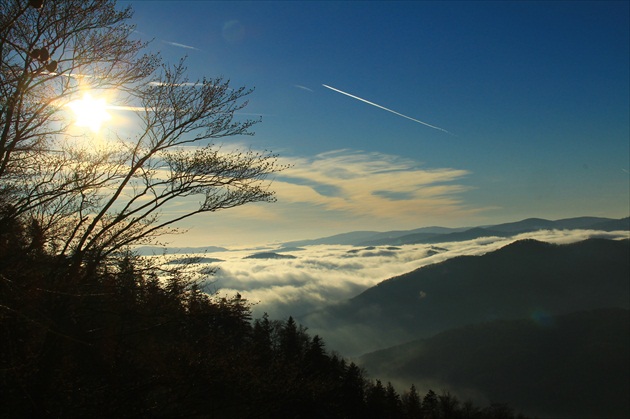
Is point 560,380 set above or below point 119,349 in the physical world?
below

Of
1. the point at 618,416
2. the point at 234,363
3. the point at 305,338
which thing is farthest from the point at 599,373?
the point at 234,363

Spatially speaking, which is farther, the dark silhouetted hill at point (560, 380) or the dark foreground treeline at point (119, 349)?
the dark silhouetted hill at point (560, 380)

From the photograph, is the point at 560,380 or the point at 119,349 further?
the point at 560,380

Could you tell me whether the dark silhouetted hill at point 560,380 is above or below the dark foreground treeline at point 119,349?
below

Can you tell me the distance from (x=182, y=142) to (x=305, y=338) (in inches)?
1745

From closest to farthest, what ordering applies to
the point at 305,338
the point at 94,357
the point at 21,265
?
1. the point at 21,265
2. the point at 94,357
3. the point at 305,338

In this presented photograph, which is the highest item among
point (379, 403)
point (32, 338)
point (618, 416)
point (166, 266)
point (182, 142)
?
point (182, 142)

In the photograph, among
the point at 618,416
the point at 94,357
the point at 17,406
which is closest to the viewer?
the point at 17,406

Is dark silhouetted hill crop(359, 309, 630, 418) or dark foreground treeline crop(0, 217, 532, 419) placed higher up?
dark foreground treeline crop(0, 217, 532, 419)

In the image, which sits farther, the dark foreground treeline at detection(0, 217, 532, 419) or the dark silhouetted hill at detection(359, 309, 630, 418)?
the dark silhouetted hill at detection(359, 309, 630, 418)

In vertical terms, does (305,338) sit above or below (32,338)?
below

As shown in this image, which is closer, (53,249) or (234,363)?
(234,363)

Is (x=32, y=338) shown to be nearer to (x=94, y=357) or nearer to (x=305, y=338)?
(x=94, y=357)

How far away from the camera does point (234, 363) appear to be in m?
8.98
